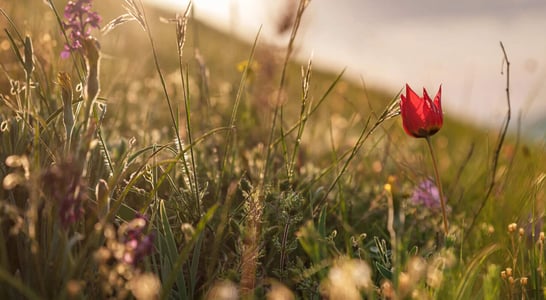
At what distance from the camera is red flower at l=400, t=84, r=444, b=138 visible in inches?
69.1

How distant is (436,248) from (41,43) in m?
1.75

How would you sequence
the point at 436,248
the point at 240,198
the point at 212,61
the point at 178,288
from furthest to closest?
1. the point at 212,61
2. the point at 240,198
3. the point at 436,248
4. the point at 178,288

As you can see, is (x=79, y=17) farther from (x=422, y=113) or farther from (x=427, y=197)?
(x=427, y=197)

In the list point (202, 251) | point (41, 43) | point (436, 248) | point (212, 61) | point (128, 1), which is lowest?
point (212, 61)

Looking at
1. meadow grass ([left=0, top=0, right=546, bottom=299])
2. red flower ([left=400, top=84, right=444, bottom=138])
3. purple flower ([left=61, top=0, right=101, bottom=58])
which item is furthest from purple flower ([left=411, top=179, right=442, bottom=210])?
purple flower ([left=61, top=0, right=101, bottom=58])

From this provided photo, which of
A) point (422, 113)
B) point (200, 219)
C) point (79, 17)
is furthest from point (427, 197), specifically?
point (79, 17)

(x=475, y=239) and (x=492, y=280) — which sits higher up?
(x=492, y=280)

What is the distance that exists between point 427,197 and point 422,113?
76 centimetres

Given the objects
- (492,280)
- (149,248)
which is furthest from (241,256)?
(492,280)

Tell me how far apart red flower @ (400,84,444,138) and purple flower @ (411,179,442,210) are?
0.68 metres

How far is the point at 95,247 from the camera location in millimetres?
1367

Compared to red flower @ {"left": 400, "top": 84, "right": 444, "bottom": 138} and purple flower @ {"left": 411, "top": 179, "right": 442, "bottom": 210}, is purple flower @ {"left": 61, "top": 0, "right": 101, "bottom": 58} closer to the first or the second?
red flower @ {"left": 400, "top": 84, "right": 444, "bottom": 138}

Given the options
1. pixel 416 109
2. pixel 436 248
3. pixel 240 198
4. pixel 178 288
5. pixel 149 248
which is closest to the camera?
pixel 149 248

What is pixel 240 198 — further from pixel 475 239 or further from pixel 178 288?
pixel 475 239
